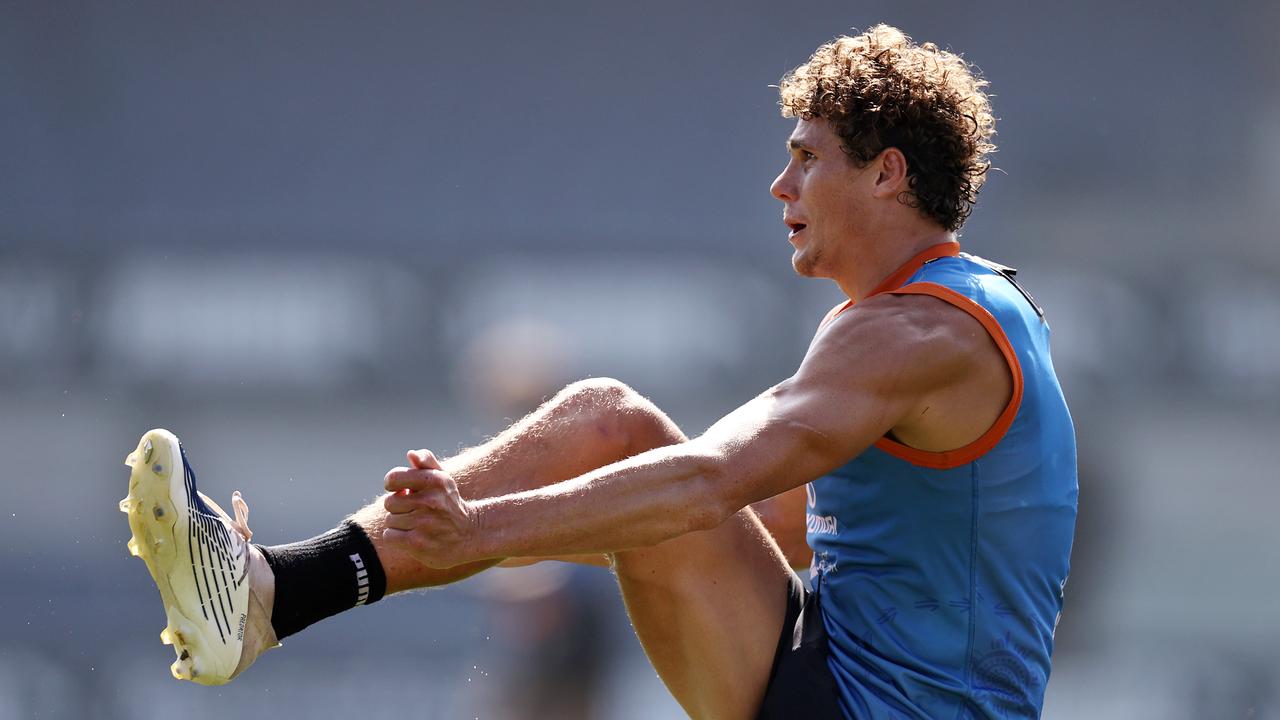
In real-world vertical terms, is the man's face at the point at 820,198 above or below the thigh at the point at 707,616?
above

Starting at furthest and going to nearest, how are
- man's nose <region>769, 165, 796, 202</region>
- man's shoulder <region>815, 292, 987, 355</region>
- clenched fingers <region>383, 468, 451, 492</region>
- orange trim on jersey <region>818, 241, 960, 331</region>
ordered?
man's nose <region>769, 165, 796, 202</region> → orange trim on jersey <region>818, 241, 960, 331</region> → man's shoulder <region>815, 292, 987, 355</region> → clenched fingers <region>383, 468, 451, 492</region>

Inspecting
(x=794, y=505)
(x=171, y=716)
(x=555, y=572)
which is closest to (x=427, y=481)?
(x=794, y=505)

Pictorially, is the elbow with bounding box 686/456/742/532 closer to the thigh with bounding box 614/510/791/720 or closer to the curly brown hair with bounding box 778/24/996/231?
the thigh with bounding box 614/510/791/720

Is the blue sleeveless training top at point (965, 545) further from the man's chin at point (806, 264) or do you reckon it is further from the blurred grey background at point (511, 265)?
the blurred grey background at point (511, 265)

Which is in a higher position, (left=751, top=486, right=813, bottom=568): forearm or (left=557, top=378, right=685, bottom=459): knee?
(left=557, top=378, right=685, bottom=459): knee

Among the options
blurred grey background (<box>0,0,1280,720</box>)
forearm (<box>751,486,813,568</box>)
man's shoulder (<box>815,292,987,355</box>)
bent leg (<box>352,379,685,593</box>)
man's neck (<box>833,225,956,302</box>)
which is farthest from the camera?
blurred grey background (<box>0,0,1280,720</box>)

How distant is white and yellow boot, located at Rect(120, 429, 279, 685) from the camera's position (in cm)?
254

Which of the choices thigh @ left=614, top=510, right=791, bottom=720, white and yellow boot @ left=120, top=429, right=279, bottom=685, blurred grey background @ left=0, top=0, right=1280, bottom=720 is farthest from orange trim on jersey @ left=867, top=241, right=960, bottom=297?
blurred grey background @ left=0, top=0, right=1280, bottom=720

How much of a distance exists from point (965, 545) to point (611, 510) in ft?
2.61

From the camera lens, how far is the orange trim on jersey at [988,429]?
8.54 ft

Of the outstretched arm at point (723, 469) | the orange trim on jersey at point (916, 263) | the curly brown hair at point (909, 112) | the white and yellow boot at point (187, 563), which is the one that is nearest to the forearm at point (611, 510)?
the outstretched arm at point (723, 469)

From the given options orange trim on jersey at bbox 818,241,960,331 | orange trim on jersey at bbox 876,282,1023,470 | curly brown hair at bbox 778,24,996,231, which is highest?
curly brown hair at bbox 778,24,996,231

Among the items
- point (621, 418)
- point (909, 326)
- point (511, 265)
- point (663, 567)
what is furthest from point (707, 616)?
point (511, 265)

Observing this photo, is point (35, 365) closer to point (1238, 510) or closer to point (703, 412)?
point (703, 412)
